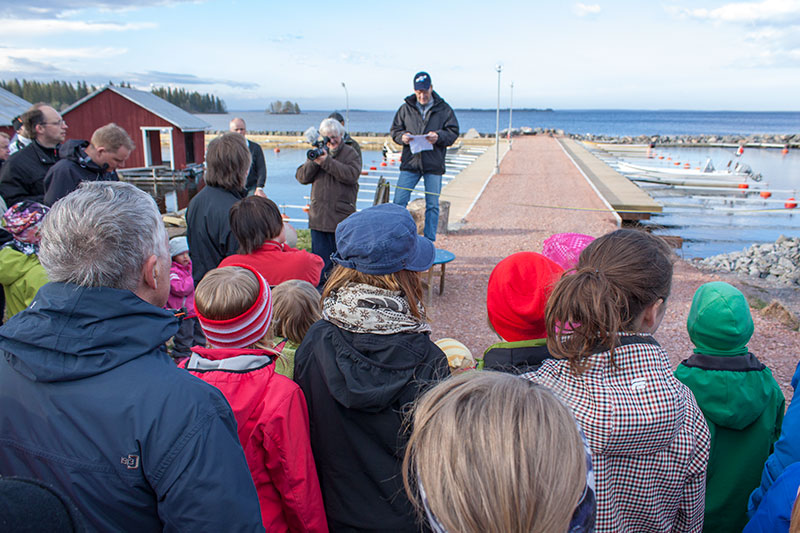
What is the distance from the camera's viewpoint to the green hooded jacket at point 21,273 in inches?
123

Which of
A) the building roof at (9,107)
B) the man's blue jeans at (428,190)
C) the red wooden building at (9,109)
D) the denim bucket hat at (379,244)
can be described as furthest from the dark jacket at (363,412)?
the building roof at (9,107)

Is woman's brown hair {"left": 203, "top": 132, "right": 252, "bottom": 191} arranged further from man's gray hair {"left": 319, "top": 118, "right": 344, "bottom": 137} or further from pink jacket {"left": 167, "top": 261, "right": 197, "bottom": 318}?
man's gray hair {"left": 319, "top": 118, "right": 344, "bottom": 137}

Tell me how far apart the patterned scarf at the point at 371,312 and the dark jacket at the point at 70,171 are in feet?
11.1

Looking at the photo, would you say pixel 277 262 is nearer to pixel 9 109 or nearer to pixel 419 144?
pixel 419 144

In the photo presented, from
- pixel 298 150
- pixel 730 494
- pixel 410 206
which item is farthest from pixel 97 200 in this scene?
pixel 298 150

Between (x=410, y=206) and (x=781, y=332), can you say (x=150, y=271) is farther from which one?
(x=410, y=206)

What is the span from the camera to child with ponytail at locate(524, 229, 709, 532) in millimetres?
1637

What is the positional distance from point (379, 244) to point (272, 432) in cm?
74

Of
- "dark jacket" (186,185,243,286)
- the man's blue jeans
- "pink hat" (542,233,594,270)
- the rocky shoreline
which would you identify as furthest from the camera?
the rocky shoreline

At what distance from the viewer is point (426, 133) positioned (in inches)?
287

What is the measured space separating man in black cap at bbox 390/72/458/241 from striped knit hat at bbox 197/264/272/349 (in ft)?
17.8

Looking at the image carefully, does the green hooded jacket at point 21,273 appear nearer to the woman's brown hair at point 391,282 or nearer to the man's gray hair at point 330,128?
the woman's brown hair at point 391,282

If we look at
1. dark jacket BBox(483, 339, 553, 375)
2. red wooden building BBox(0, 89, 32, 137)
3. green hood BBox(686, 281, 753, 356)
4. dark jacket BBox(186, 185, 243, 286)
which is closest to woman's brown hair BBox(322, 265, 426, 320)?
dark jacket BBox(483, 339, 553, 375)

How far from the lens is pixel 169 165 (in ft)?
95.7
